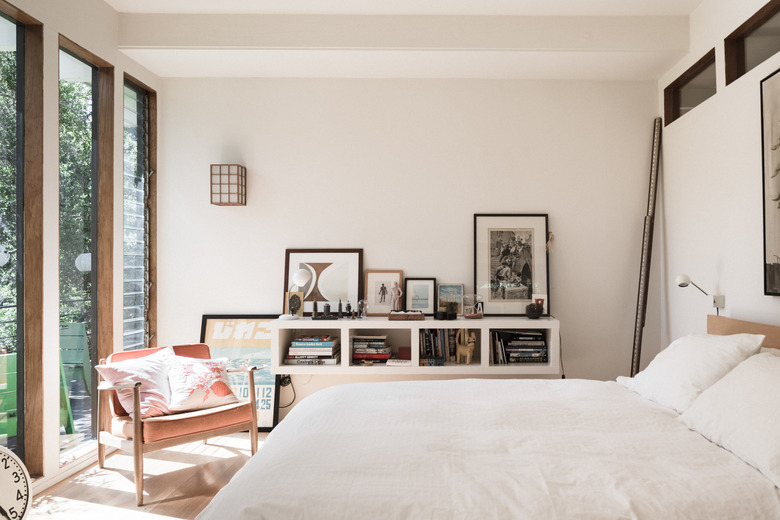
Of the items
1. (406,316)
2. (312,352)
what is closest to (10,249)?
(312,352)

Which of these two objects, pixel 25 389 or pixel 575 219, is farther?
pixel 575 219

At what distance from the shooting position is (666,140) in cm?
372

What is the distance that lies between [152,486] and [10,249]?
1.48 metres

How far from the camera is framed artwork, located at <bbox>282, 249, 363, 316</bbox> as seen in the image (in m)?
3.89

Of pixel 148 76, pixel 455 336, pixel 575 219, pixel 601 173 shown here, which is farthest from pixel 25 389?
pixel 601 173

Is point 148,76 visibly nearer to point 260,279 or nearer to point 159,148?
point 159,148

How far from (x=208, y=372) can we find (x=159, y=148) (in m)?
1.88

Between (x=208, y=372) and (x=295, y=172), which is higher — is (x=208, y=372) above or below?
below

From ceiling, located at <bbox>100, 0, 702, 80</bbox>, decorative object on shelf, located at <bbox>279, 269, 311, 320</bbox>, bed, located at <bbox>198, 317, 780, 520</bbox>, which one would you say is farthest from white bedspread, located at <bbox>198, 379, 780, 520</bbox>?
ceiling, located at <bbox>100, 0, 702, 80</bbox>

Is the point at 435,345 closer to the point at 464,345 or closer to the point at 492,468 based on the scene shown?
the point at 464,345

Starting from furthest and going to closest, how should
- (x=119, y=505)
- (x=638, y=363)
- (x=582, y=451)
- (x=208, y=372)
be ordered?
(x=638, y=363), (x=208, y=372), (x=119, y=505), (x=582, y=451)

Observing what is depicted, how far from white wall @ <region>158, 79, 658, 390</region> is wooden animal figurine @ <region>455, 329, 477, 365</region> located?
45 centimetres

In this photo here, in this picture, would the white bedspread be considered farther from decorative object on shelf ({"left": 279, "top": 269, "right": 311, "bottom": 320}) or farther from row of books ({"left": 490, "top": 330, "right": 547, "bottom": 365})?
decorative object on shelf ({"left": 279, "top": 269, "right": 311, "bottom": 320})

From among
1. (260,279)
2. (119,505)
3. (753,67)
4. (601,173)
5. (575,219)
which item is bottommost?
(119,505)
